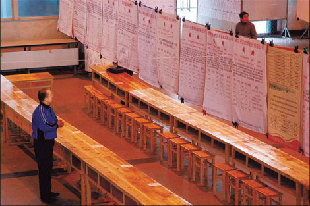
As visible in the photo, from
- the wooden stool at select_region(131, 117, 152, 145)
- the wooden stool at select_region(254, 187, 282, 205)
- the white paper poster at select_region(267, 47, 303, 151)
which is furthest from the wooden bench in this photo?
the white paper poster at select_region(267, 47, 303, 151)

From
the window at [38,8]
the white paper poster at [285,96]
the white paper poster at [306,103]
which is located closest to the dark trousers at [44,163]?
the white paper poster at [285,96]

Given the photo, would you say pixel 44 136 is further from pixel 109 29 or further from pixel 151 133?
pixel 109 29

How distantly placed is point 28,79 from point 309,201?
7083 mm

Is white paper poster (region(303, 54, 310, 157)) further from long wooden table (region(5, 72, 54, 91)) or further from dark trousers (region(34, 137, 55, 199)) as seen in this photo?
long wooden table (region(5, 72, 54, 91))

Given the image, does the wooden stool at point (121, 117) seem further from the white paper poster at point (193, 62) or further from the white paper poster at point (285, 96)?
the white paper poster at point (285, 96)

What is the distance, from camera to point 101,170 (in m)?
8.45

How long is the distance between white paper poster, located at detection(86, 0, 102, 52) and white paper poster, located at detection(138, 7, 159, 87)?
1.92m

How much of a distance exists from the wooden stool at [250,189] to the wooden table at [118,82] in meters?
4.23

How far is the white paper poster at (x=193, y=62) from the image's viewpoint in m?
9.45

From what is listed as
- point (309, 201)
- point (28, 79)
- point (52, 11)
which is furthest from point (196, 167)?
point (52, 11)

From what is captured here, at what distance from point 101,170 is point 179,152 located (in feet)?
7.56

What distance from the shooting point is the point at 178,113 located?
36.2 ft

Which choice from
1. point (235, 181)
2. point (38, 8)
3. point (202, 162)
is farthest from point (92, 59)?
point (235, 181)

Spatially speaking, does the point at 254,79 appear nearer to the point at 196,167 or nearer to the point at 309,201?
the point at 309,201
